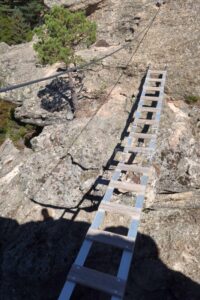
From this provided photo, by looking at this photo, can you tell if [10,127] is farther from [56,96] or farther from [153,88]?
[153,88]

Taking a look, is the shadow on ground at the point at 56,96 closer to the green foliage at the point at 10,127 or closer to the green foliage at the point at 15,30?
the green foliage at the point at 10,127

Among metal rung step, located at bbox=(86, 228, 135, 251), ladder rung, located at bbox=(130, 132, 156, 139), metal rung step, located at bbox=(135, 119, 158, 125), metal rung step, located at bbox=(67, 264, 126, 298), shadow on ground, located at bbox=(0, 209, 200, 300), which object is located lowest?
shadow on ground, located at bbox=(0, 209, 200, 300)

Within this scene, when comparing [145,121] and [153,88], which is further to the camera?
[153,88]

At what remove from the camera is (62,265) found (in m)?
9.11

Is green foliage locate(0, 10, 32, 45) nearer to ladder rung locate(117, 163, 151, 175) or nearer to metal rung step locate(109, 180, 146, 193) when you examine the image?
ladder rung locate(117, 163, 151, 175)

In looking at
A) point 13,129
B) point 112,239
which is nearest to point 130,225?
point 112,239

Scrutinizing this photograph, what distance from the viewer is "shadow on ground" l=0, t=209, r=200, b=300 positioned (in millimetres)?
8766

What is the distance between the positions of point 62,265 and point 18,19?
3752 centimetres

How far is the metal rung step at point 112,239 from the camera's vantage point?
632 centimetres

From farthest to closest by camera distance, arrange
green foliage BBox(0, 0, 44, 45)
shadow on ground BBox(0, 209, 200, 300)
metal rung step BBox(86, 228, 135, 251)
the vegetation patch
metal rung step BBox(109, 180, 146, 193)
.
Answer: green foliage BBox(0, 0, 44, 45) < the vegetation patch < shadow on ground BBox(0, 209, 200, 300) < metal rung step BBox(109, 180, 146, 193) < metal rung step BBox(86, 228, 135, 251)

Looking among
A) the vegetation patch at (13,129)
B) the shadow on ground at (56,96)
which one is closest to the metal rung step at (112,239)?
the shadow on ground at (56,96)

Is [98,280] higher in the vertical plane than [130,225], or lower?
lower

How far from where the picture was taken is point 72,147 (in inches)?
429

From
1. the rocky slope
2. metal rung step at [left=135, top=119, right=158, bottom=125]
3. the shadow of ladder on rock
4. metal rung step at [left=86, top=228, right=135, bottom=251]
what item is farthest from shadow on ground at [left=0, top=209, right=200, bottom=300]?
metal rung step at [left=135, top=119, right=158, bottom=125]
